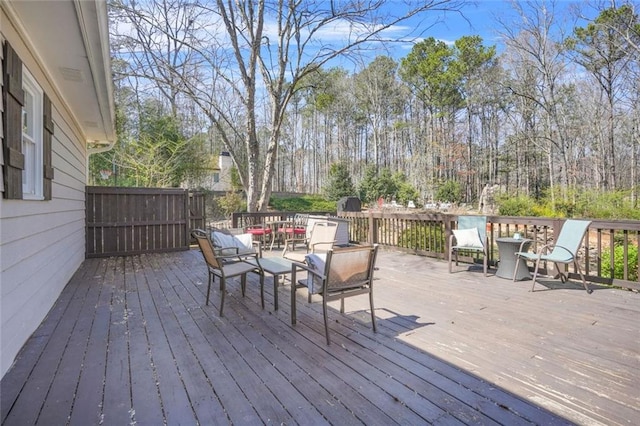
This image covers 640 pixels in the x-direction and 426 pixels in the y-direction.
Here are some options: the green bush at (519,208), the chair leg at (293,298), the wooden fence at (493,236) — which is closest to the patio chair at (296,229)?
the wooden fence at (493,236)

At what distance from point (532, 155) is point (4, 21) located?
25.9m

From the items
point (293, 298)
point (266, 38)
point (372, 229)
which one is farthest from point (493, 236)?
point (266, 38)

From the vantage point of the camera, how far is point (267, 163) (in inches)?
396

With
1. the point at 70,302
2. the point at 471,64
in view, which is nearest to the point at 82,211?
the point at 70,302

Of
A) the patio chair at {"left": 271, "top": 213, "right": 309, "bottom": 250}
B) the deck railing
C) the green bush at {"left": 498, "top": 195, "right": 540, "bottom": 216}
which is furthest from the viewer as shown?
the green bush at {"left": 498, "top": 195, "right": 540, "bottom": 216}

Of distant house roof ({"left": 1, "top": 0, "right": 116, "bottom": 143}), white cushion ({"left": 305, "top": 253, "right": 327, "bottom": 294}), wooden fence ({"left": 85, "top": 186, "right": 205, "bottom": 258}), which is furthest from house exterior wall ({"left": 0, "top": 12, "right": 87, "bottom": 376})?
white cushion ({"left": 305, "top": 253, "right": 327, "bottom": 294})

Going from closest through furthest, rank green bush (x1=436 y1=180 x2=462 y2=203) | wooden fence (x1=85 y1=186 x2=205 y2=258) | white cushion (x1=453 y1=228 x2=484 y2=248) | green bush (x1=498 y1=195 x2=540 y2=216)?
white cushion (x1=453 y1=228 x2=484 y2=248), wooden fence (x1=85 y1=186 x2=205 y2=258), green bush (x1=498 y1=195 x2=540 y2=216), green bush (x1=436 y1=180 x2=462 y2=203)

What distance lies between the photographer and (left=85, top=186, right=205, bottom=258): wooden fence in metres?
6.71

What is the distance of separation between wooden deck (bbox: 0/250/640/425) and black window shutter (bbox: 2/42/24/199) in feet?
3.99

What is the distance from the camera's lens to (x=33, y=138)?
3240mm

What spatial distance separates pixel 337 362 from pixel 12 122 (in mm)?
2751

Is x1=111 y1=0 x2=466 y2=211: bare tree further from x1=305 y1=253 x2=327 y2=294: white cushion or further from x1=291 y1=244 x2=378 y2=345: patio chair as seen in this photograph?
x1=305 y1=253 x2=327 y2=294: white cushion

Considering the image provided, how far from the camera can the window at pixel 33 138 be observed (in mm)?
3094

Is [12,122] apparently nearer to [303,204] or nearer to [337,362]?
[337,362]
